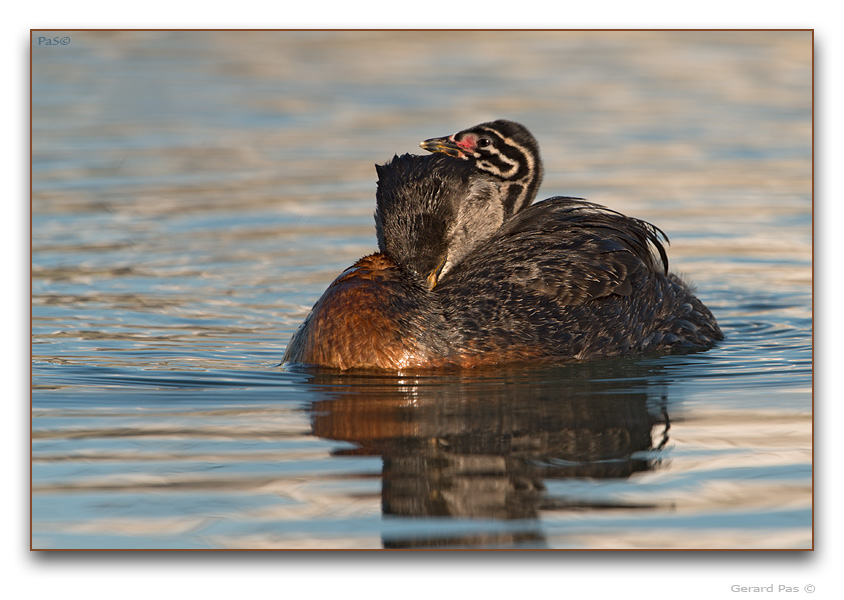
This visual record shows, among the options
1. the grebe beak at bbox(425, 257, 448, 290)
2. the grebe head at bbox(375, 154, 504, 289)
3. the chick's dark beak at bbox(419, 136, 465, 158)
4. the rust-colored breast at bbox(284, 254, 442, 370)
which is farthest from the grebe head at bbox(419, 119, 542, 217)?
the rust-colored breast at bbox(284, 254, 442, 370)

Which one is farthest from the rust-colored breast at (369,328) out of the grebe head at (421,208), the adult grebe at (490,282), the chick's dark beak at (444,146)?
the chick's dark beak at (444,146)

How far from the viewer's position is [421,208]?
27.0 feet

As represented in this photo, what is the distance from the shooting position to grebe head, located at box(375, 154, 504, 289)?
27.0ft

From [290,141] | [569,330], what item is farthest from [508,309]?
[290,141]

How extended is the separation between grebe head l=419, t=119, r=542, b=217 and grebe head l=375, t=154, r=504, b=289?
49cm

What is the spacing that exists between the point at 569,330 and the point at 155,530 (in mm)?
3710

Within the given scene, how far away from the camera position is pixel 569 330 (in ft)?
27.5

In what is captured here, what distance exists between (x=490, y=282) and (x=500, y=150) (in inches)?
46.4

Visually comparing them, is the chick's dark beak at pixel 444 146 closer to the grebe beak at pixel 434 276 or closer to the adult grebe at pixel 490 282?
the adult grebe at pixel 490 282

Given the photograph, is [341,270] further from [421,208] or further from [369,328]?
[369,328]

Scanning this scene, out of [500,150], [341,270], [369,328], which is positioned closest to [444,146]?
[500,150]

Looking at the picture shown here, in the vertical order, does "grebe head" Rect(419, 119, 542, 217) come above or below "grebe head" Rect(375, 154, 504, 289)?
above

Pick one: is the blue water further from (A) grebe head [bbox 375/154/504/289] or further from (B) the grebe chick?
(A) grebe head [bbox 375/154/504/289]

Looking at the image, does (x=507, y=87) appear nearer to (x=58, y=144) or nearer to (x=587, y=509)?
(x=58, y=144)
